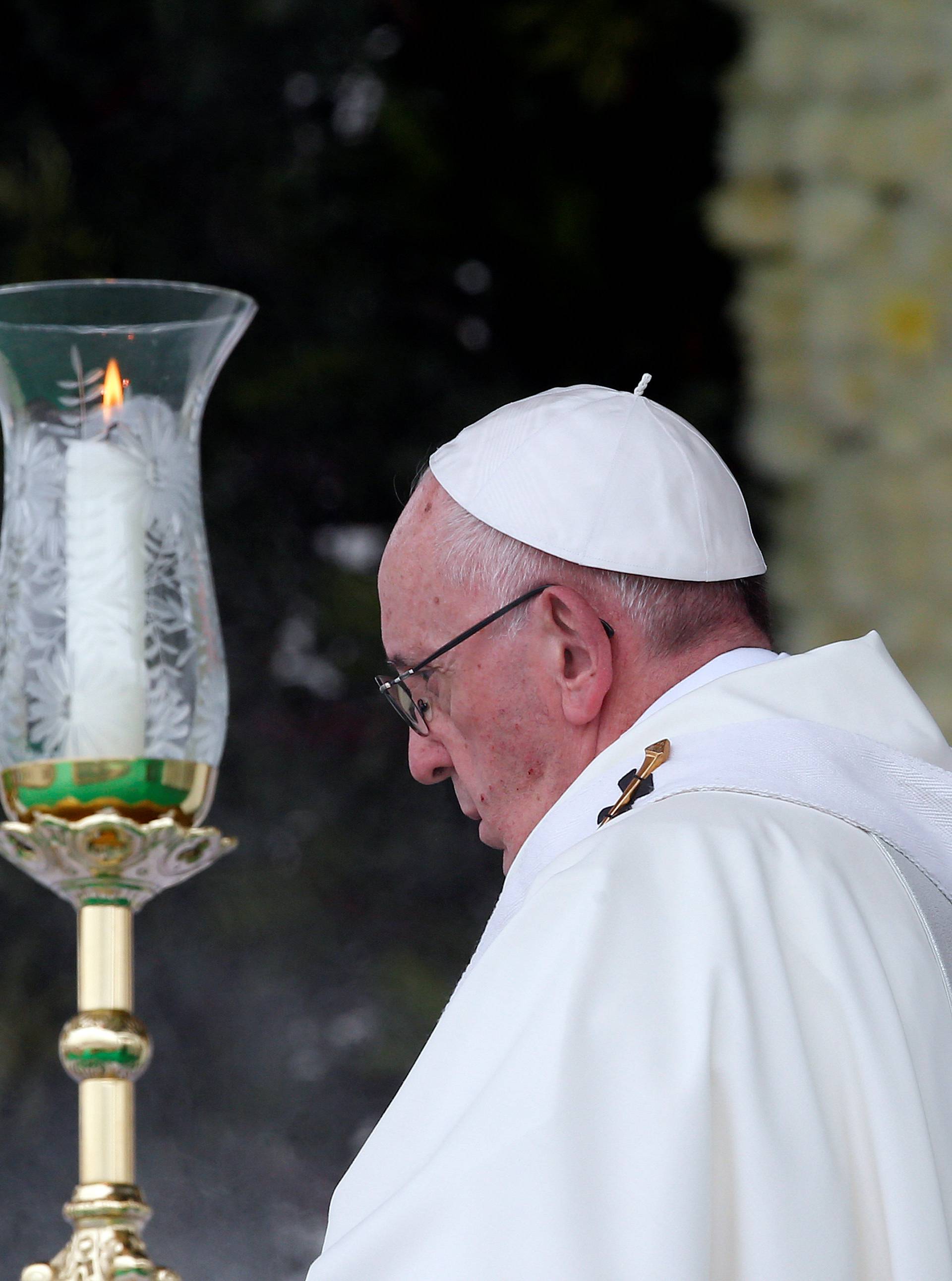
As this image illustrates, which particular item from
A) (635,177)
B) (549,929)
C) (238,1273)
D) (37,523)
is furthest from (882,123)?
(238,1273)

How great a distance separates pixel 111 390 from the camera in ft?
5.16

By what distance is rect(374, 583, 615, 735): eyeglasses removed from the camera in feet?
4.79

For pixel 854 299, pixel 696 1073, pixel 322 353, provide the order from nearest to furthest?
pixel 696 1073, pixel 854 299, pixel 322 353

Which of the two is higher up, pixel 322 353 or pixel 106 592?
pixel 322 353

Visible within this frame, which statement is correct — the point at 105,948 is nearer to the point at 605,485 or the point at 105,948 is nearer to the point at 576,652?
the point at 576,652

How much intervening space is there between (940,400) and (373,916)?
0.92m

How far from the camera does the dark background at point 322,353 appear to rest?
2.26m

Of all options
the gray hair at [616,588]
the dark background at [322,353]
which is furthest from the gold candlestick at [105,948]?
the dark background at [322,353]

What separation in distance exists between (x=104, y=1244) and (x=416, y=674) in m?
0.50

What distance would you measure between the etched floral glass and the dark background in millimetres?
687

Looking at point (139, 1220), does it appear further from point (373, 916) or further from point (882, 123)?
point (882, 123)

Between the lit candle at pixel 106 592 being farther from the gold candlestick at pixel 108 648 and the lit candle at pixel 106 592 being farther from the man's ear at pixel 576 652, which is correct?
the man's ear at pixel 576 652

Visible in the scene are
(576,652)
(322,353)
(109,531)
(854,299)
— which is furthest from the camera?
(322,353)

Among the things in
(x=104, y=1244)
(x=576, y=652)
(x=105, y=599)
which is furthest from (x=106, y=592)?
(x=104, y=1244)
